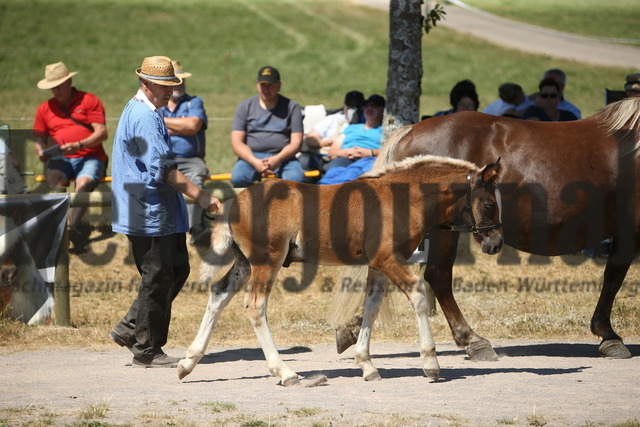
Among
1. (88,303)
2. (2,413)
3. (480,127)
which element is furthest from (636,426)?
(88,303)

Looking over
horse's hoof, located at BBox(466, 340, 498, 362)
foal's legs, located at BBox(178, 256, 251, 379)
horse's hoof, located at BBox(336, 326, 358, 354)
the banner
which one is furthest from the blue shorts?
horse's hoof, located at BBox(466, 340, 498, 362)

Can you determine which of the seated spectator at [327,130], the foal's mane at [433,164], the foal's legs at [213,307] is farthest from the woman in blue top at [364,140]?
the foal's legs at [213,307]

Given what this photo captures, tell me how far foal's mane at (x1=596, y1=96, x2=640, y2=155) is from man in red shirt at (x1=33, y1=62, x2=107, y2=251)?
604 centimetres

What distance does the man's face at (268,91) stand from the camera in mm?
10930

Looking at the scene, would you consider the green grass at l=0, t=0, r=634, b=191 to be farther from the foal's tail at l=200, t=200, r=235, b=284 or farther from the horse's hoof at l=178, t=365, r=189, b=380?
the horse's hoof at l=178, t=365, r=189, b=380

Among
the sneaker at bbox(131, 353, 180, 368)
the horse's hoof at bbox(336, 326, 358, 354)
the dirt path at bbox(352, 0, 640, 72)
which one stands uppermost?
the dirt path at bbox(352, 0, 640, 72)

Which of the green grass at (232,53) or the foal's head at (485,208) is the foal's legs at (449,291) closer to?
the foal's head at (485,208)

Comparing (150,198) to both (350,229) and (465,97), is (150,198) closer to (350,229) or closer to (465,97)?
(350,229)

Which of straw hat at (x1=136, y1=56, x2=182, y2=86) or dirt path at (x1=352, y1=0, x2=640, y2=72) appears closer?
straw hat at (x1=136, y1=56, x2=182, y2=86)

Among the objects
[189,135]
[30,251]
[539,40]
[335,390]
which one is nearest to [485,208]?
[335,390]

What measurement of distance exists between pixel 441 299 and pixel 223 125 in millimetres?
16321

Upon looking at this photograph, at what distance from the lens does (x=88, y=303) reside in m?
9.92

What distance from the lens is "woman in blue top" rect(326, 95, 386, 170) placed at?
448 inches

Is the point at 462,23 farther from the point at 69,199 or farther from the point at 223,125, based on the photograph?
the point at 69,199
